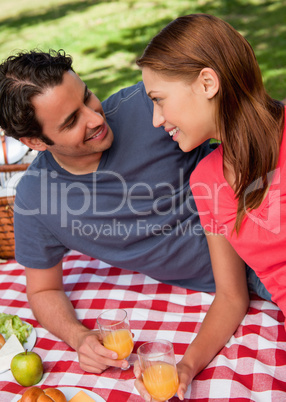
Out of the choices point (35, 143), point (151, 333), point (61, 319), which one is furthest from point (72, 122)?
point (151, 333)

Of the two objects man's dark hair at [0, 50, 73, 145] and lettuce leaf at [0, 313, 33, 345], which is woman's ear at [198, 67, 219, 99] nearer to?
man's dark hair at [0, 50, 73, 145]

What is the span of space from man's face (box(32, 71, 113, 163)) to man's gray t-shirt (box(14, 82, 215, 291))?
128 mm

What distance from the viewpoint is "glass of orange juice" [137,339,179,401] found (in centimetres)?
176

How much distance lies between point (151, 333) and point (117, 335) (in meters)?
0.34

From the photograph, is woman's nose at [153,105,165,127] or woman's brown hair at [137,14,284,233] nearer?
woman's brown hair at [137,14,284,233]

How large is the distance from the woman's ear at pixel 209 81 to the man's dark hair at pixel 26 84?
0.76 meters

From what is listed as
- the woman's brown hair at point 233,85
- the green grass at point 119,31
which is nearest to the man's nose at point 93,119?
the woman's brown hair at point 233,85

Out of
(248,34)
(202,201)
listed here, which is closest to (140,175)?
(202,201)

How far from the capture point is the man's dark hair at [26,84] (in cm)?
225

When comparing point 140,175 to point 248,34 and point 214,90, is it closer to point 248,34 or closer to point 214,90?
point 214,90

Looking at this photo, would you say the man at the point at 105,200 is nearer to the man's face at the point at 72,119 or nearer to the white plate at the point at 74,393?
the man's face at the point at 72,119

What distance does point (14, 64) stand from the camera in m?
2.34

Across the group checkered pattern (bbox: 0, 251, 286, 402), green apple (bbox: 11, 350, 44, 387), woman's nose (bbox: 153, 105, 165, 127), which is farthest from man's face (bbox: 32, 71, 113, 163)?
green apple (bbox: 11, 350, 44, 387)

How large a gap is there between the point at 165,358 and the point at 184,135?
2.67ft
